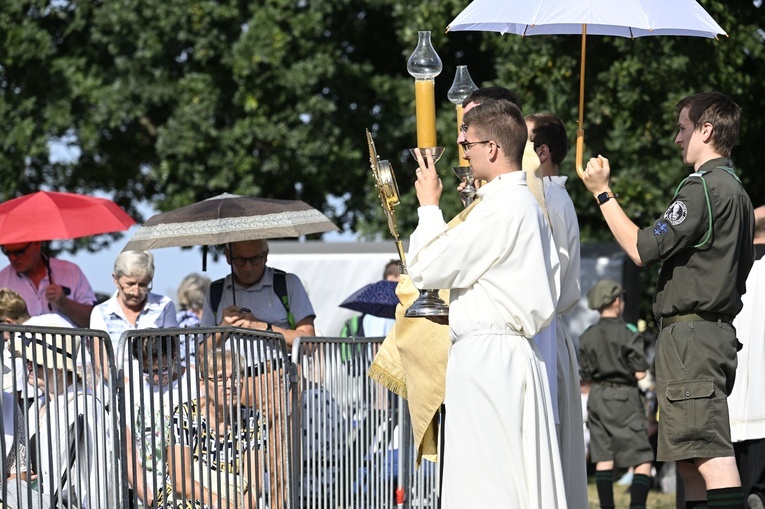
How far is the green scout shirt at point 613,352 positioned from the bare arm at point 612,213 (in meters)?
4.98

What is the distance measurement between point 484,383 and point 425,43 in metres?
1.65

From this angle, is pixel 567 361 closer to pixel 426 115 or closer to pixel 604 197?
pixel 604 197

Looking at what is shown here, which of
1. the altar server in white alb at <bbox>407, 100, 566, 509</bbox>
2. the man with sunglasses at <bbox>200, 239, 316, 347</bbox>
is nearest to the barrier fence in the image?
the man with sunglasses at <bbox>200, 239, 316, 347</bbox>

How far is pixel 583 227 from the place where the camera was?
59.0 feet

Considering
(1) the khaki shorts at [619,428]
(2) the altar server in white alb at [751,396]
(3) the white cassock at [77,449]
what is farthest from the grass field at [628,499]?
(3) the white cassock at [77,449]

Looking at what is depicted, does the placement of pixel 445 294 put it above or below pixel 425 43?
below

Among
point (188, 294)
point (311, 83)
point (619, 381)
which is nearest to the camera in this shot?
point (619, 381)

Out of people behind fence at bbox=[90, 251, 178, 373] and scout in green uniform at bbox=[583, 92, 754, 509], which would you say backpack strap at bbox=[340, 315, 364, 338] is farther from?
scout in green uniform at bbox=[583, 92, 754, 509]

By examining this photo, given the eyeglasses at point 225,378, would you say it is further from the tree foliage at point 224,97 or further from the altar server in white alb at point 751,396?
the tree foliage at point 224,97

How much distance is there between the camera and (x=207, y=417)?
5551mm

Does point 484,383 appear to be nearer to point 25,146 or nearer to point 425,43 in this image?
point 425,43

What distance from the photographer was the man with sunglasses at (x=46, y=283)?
8.73m

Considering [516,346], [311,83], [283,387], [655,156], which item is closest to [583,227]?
[655,156]

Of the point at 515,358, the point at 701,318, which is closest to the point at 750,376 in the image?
the point at 701,318
